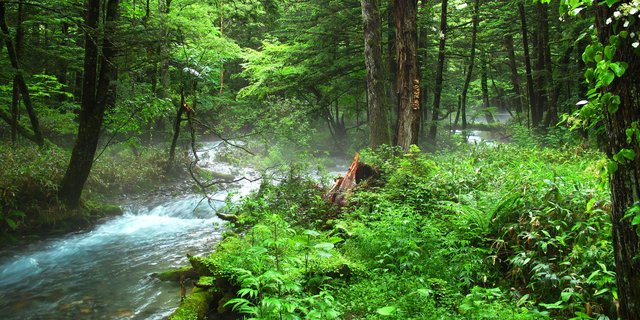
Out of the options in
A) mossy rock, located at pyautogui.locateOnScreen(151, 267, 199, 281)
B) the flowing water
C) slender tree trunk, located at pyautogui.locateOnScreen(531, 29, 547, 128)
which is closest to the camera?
the flowing water

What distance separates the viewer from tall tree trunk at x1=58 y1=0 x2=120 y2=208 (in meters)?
9.82

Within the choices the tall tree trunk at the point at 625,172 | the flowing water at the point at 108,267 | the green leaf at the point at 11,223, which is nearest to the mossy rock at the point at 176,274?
the flowing water at the point at 108,267

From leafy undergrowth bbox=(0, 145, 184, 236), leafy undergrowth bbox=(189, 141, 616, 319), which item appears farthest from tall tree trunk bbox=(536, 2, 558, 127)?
leafy undergrowth bbox=(0, 145, 184, 236)

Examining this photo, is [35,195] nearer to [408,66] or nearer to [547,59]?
[408,66]

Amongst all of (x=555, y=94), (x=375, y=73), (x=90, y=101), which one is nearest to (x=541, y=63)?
(x=555, y=94)

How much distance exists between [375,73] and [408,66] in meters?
1.06

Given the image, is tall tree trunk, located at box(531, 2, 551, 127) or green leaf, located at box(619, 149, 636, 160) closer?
green leaf, located at box(619, 149, 636, 160)

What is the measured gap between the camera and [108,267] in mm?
9219

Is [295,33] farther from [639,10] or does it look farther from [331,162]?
[639,10]

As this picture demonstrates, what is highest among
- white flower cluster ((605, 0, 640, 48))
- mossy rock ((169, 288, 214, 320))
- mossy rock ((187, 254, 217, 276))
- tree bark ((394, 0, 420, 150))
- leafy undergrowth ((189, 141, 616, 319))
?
tree bark ((394, 0, 420, 150))

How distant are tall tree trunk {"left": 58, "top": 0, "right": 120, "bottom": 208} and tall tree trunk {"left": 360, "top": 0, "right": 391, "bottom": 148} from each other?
6.41 metres

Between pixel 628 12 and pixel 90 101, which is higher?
pixel 90 101

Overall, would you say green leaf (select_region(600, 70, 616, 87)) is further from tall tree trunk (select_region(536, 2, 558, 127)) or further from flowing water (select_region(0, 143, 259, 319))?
tall tree trunk (select_region(536, 2, 558, 127))

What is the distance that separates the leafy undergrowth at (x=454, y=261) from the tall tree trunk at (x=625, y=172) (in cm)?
31
